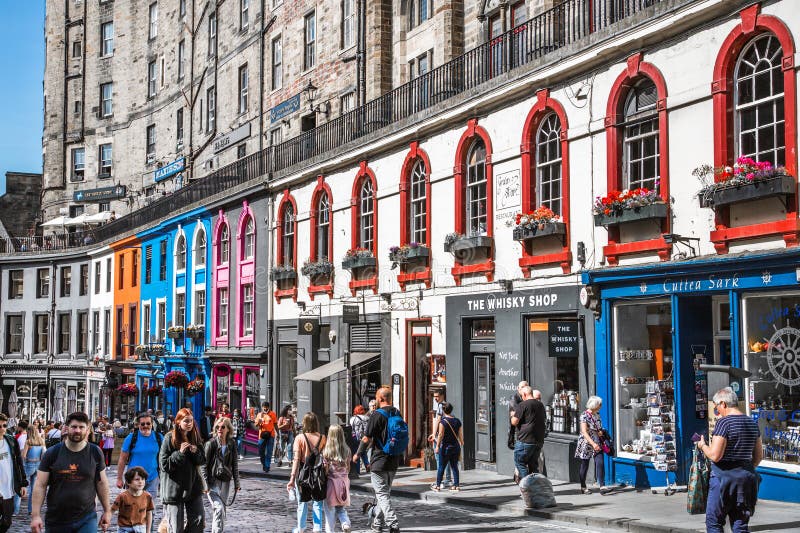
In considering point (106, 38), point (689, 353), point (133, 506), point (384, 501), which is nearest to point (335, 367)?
point (689, 353)

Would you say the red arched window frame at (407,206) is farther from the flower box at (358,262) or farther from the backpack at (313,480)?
the backpack at (313,480)

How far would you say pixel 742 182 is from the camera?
14898 mm

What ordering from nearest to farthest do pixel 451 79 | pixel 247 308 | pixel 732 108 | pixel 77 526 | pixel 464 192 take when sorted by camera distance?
pixel 77 526 → pixel 732 108 → pixel 464 192 → pixel 451 79 → pixel 247 308

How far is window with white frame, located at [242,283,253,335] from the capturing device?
114 feet

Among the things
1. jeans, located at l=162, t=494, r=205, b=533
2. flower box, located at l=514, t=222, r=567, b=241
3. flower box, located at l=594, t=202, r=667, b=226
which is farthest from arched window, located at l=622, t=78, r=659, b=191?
jeans, located at l=162, t=494, r=205, b=533

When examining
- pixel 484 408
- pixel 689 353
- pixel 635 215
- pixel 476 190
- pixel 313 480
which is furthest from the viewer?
pixel 476 190

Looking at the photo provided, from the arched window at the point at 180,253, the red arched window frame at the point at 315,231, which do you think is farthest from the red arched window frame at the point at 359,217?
the arched window at the point at 180,253

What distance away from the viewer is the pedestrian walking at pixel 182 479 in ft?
36.5

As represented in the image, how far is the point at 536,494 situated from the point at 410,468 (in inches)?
341

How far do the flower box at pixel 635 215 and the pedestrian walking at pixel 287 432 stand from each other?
11.0 m

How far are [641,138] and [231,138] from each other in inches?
1073

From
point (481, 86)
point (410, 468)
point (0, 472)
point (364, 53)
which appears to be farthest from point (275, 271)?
point (0, 472)

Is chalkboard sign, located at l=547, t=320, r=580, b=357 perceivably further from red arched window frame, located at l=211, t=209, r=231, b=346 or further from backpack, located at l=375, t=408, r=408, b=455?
red arched window frame, located at l=211, t=209, r=231, b=346

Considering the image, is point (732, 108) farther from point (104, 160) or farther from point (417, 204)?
point (104, 160)
